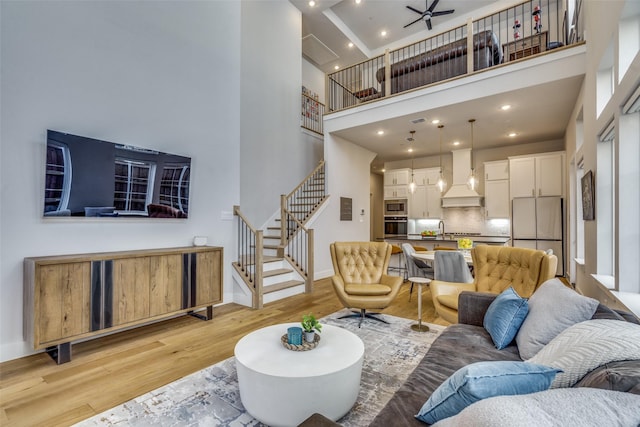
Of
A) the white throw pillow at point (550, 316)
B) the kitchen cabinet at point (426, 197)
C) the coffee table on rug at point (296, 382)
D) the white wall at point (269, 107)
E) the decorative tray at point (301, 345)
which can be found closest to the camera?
the white throw pillow at point (550, 316)

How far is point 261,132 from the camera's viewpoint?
627 centimetres

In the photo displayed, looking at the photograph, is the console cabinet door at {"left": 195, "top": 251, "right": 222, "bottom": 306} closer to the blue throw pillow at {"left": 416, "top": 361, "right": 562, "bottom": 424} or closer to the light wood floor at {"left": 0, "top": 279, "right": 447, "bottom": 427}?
the light wood floor at {"left": 0, "top": 279, "right": 447, "bottom": 427}

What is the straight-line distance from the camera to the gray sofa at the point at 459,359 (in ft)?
3.31

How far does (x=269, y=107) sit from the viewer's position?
6.38 m

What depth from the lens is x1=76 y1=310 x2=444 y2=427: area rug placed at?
1.91m

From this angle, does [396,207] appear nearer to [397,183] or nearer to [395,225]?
[395,225]

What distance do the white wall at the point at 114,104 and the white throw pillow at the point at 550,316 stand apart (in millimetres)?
3916

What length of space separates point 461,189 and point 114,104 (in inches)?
291

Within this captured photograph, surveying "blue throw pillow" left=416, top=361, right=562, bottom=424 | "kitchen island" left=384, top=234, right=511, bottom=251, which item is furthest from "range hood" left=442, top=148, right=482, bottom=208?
"blue throw pillow" left=416, top=361, right=562, bottom=424

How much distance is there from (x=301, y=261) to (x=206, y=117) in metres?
2.94

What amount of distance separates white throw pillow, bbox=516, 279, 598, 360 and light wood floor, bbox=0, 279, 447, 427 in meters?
1.92

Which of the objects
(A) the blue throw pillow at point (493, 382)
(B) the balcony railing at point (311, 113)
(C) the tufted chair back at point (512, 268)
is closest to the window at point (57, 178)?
(A) the blue throw pillow at point (493, 382)

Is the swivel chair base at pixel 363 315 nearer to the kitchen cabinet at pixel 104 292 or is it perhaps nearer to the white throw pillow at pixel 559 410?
the kitchen cabinet at pixel 104 292

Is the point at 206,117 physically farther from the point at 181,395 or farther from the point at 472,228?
the point at 472,228
